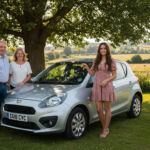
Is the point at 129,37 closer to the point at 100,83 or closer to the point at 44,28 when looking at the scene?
the point at 44,28

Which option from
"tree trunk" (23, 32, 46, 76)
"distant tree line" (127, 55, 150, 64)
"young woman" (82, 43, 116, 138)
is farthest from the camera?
"distant tree line" (127, 55, 150, 64)

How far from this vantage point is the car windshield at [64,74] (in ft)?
20.5

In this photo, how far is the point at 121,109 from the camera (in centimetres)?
693

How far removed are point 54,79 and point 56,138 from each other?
1.48m

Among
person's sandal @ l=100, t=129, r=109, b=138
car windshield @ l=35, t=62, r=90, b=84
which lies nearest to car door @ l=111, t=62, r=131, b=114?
person's sandal @ l=100, t=129, r=109, b=138

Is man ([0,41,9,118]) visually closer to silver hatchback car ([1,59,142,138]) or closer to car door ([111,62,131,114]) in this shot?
silver hatchback car ([1,59,142,138])

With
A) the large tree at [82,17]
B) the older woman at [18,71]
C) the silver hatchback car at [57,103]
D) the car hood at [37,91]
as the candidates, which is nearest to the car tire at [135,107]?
the silver hatchback car at [57,103]

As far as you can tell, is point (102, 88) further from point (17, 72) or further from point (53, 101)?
point (17, 72)

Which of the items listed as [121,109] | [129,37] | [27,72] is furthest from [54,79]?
[129,37]

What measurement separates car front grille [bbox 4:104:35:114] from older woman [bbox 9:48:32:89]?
3.12 feet

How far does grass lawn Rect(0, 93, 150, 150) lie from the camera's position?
5.17 m

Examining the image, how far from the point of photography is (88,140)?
561 centimetres

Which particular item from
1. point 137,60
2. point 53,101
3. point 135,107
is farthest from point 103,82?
point 137,60

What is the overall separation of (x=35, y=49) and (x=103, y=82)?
9066 millimetres
